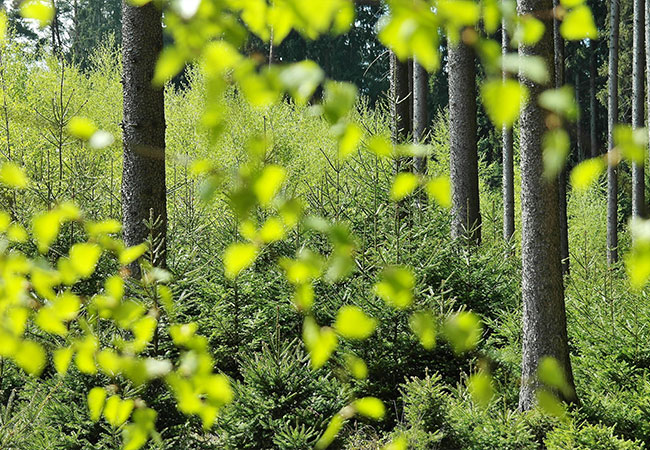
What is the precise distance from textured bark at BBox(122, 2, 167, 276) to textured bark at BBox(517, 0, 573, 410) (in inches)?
107

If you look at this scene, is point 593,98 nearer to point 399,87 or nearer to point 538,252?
point 399,87

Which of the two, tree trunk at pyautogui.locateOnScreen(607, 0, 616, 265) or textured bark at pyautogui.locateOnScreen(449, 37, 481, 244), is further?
tree trunk at pyautogui.locateOnScreen(607, 0, 616, 265)

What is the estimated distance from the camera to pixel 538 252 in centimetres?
498

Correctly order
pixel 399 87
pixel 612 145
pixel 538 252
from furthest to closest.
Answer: pixel 612 145 < pixel 399 87 < pixel 538 252

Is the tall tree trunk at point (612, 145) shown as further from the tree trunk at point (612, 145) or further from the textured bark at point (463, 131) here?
the textured bark at point (463, 131)

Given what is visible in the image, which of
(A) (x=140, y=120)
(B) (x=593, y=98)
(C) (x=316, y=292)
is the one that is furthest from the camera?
(B) (x=593, y=98)

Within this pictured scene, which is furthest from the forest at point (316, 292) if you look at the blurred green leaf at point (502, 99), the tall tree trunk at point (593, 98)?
the tall tree trunk at point (593, 98)

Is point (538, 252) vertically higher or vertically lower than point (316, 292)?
higher

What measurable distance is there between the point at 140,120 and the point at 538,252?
3155mm

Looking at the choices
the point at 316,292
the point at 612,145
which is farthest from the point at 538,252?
the point at 612,145

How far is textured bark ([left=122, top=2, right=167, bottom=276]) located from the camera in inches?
207

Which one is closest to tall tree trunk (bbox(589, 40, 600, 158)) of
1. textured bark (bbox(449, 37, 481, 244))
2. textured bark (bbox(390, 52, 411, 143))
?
textured bark (bbox(390, 52, 411, 143))

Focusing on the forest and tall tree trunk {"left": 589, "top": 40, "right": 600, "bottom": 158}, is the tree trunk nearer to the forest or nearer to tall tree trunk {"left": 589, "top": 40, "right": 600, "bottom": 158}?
the forest

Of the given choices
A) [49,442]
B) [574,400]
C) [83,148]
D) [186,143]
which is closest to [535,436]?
[574,400]
